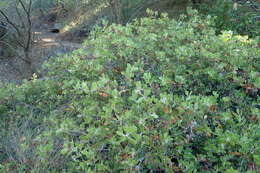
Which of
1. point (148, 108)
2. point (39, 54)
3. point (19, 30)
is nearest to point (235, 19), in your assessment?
point (148, 108)

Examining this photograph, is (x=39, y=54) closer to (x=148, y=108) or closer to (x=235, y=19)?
(x=235, y=19)

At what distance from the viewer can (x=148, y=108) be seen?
6.89ft

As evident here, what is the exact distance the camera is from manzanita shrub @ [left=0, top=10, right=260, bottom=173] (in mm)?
1955

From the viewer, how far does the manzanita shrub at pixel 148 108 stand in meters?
1.96

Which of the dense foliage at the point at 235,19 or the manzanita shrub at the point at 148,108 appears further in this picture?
the dense foliage at the point at 235,19

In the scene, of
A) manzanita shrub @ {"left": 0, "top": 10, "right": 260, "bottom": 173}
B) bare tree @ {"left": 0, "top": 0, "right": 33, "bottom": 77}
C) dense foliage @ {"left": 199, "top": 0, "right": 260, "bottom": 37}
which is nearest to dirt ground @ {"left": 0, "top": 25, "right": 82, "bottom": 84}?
bare tree @ {"left": 0, "top": 0, "right": 33, "bottom": 77}

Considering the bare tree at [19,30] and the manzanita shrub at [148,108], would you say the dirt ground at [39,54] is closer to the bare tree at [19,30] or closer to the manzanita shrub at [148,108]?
the bare tree at [19,30]

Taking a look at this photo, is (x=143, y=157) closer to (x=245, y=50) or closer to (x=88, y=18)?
(x=245, y=50)

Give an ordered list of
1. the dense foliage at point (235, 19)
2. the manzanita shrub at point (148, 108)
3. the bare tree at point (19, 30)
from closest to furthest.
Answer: the manzanita shrub at point (148, 108), the dense foliage at point (235, 19), the bare tree at point (19, 30)

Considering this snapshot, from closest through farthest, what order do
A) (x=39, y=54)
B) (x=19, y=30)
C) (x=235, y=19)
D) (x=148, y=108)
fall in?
(x=148, y=108) < (x=235, y=19) < (x=19, y=30) < (x=39, y=54)

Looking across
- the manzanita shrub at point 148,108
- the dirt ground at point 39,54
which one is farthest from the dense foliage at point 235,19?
the dirt ground at point 39,54

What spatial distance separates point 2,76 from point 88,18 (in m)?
5.50

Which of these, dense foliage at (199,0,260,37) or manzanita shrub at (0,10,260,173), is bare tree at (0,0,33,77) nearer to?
dense foliage at (199,0,260,37)

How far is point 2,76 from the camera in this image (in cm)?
1137
